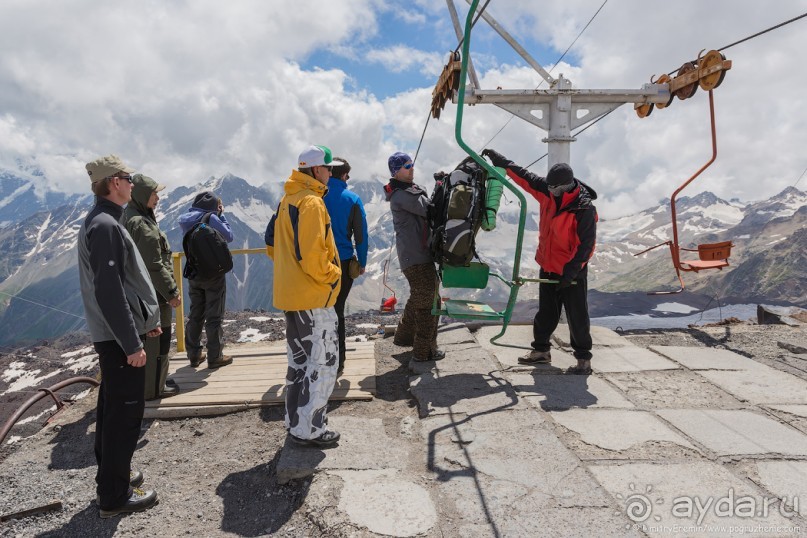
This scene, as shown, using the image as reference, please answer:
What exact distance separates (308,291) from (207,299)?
275 centimetres

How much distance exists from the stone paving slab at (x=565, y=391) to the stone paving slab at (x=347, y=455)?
5.09ft

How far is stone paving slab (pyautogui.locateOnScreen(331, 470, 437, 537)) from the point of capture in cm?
303

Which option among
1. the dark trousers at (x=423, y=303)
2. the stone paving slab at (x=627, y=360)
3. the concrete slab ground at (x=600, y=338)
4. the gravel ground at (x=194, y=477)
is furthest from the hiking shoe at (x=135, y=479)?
the concrete slab ground at (x=600, y=338)

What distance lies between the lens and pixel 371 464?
12.3 feet

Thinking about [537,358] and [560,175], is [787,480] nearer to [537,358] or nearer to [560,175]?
[537,358]

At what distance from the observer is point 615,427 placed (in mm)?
4281

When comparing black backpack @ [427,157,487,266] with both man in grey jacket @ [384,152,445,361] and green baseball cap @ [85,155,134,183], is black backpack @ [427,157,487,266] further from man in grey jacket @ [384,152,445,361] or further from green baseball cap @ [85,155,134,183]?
green baseball cap @ [85,155,134,183]

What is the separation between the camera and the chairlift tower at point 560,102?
25.0ft

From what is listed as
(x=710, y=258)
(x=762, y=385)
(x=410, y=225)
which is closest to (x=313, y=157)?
(x=410, y=225)

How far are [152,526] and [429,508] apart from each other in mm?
1746

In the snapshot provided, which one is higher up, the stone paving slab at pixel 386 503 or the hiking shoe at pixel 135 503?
the stone paving slab at pixel 386 503

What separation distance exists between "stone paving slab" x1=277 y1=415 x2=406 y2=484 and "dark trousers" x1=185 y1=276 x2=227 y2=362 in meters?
2.43

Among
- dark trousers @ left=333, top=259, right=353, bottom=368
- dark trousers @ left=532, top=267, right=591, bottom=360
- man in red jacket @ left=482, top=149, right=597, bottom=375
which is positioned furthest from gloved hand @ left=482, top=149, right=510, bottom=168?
dark trousers @ left=333, top=259, right=353, bottom=368

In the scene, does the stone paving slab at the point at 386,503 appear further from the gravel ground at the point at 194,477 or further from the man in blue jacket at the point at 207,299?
the man in blue jacket at the point at 207,299
